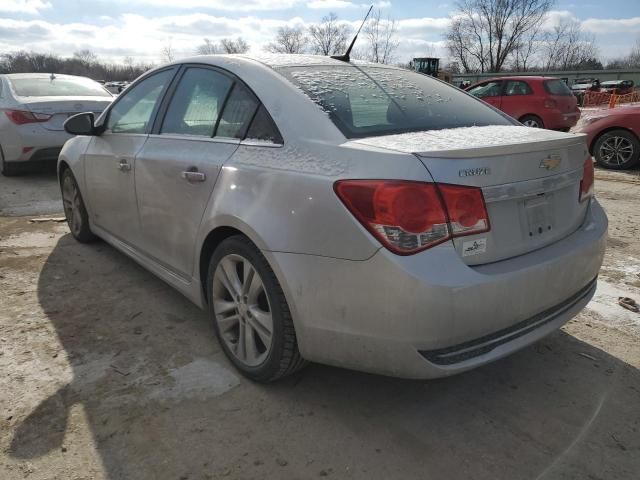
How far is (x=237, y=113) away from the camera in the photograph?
2.58 meters

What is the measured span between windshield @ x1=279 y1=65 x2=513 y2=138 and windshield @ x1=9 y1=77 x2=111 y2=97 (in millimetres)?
6165

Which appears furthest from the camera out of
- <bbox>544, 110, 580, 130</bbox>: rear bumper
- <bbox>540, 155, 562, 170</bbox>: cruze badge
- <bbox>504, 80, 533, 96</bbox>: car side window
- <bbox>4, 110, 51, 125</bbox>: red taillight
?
<bbox>504, 80, 533, 96</bbox>: car side window

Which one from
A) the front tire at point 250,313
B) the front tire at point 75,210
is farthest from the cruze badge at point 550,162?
the front tire at point 75,210

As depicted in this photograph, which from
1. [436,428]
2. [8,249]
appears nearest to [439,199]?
[436,428]

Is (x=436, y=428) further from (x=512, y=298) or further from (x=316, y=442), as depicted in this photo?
(x=512, y=298)

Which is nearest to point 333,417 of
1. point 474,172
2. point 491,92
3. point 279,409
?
point 279,409

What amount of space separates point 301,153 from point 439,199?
0.63 metres

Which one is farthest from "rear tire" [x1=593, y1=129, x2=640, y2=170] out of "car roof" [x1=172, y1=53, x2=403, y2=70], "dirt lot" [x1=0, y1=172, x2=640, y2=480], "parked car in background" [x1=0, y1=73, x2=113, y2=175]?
"parked car in background" [x1=0, y1=73, x2=113, y2=175]

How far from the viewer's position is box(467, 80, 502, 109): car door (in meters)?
13.3

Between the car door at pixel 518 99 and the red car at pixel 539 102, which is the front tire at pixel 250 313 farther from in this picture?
the car door at pixel 518 99

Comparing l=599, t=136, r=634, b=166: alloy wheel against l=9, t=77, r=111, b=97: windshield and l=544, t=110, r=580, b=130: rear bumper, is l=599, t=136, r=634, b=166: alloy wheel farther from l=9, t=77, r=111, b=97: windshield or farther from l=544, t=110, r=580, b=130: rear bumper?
l=9, t=77, r=111, b=97: windshield

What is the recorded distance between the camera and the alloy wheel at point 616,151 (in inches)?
344

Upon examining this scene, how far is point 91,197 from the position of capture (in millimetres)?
4035

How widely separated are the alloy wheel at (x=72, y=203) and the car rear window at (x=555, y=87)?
449 inches
